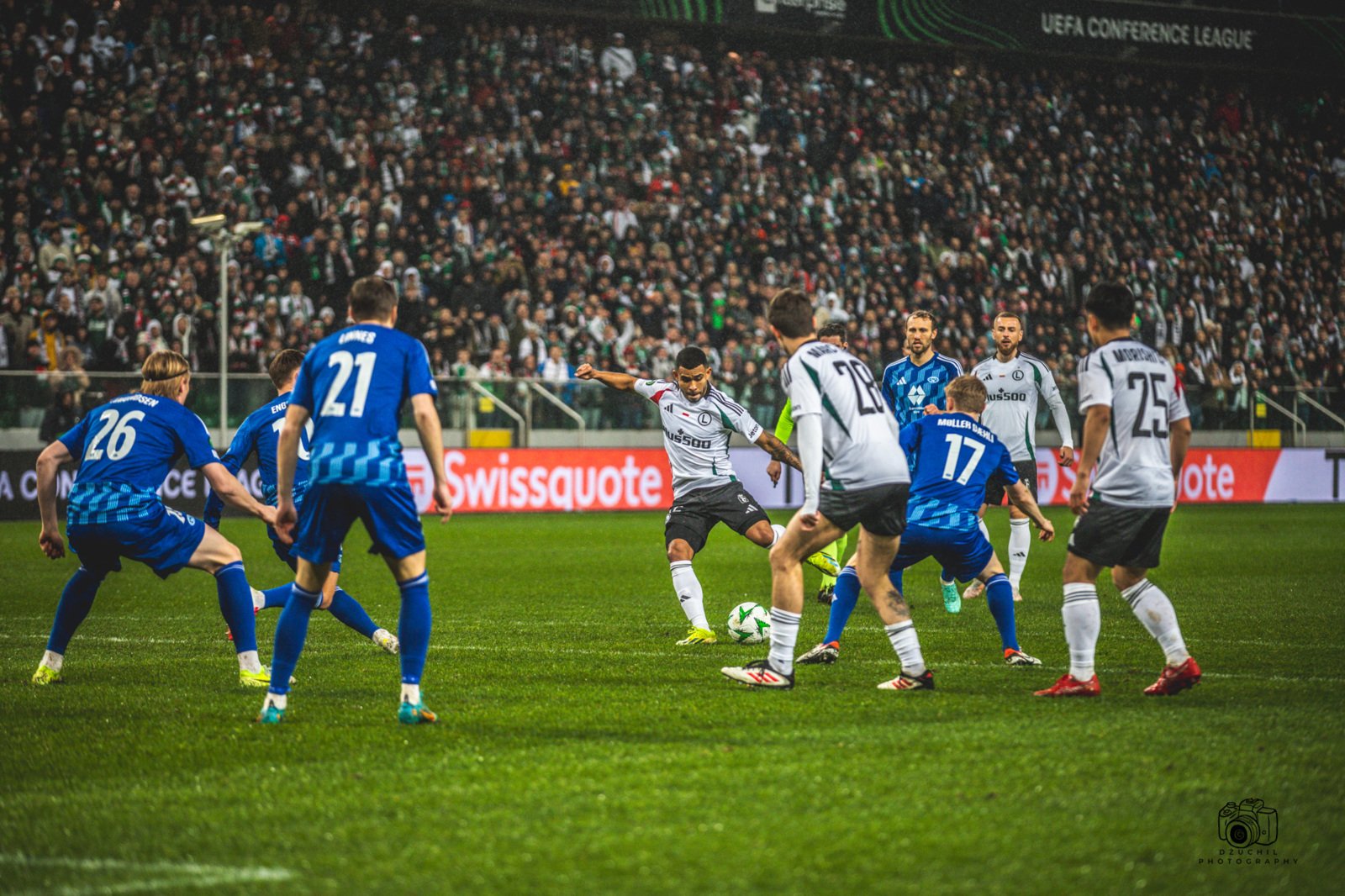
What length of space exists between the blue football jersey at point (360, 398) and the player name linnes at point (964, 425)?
11.3 feet

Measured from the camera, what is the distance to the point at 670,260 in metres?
28.4

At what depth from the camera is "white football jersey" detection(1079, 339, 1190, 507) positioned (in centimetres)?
716

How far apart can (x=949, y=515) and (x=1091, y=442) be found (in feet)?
5.23

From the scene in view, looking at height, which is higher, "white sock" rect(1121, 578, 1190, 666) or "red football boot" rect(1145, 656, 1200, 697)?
"white sock" rect(1121, 578, 1190, 666)

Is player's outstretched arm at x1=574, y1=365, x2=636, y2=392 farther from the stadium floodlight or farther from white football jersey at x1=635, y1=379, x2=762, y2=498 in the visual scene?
the stadium floodlight

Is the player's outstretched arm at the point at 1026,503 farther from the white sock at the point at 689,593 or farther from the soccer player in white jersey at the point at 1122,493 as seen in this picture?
the white sock at the point at 689,593

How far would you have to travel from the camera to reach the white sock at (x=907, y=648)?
753 centimetres

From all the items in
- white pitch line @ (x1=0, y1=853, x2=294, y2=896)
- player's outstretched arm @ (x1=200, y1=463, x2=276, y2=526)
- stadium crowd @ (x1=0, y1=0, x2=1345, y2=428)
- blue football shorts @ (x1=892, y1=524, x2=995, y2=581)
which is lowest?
white pitch line @ (x1=0, y1=853, x2=294, y2=896)

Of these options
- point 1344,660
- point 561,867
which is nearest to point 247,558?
point 1344,660

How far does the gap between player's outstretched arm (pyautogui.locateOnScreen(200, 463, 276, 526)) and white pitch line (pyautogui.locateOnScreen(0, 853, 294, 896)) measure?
10.9 feet

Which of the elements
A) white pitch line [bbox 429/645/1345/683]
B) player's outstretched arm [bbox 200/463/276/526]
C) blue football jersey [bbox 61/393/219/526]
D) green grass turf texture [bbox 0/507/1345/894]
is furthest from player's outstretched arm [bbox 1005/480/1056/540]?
blue football jersey [bbox 61/393/219/526]

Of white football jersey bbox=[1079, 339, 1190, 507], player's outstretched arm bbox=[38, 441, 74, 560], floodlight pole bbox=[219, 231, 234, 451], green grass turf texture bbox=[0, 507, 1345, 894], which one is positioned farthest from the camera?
floodlight pole bbox=[219, 231, 234, 451]

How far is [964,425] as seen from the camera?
8727 millimetres

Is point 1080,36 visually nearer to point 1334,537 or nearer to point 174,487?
point 1334,537
